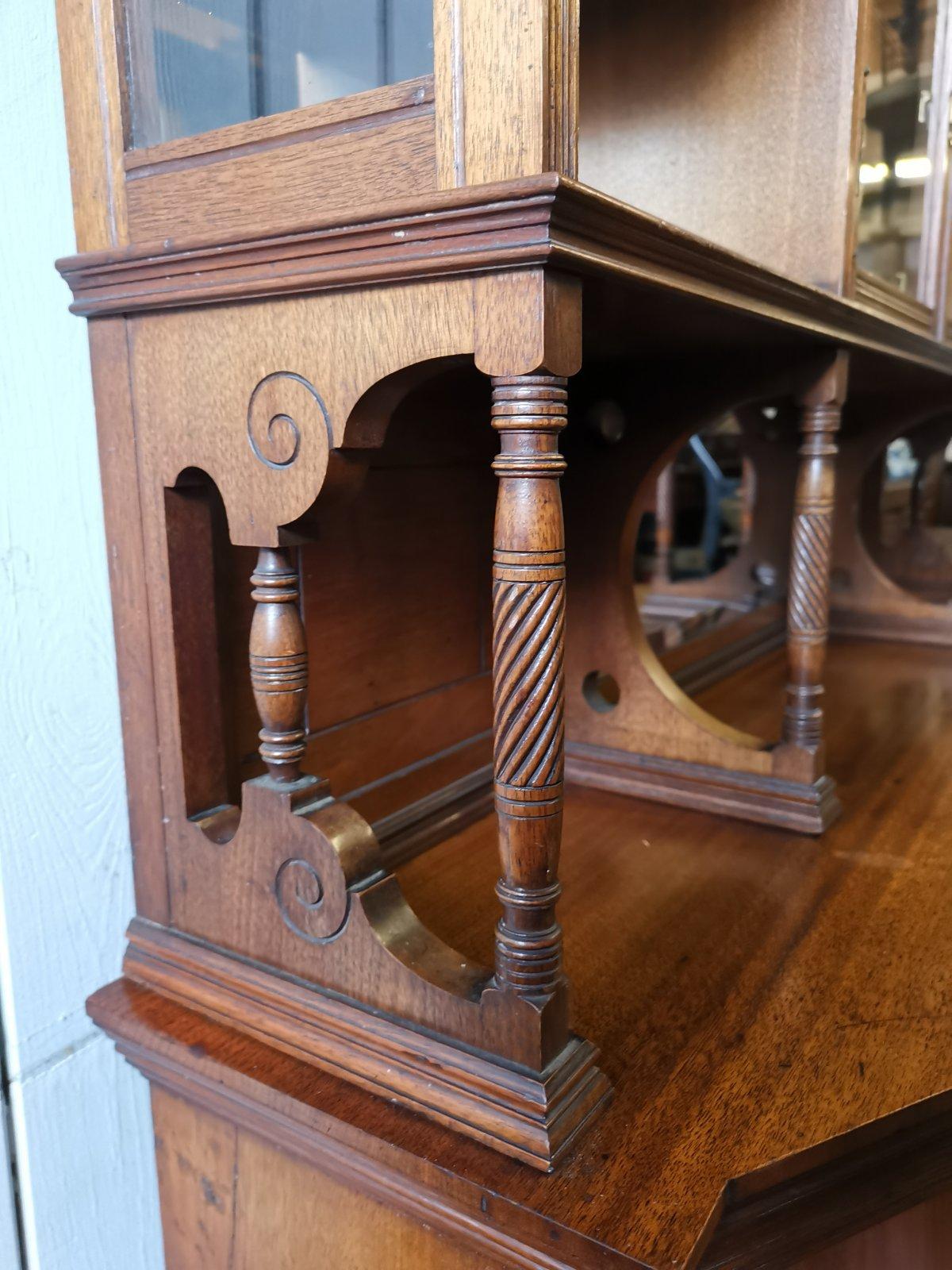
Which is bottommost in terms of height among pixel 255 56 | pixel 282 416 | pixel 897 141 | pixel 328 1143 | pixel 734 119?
pixel 328 1143

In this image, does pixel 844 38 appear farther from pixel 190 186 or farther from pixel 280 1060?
pixel 280 1060

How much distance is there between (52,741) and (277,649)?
282 mm

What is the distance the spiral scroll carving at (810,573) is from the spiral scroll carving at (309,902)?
77 cm

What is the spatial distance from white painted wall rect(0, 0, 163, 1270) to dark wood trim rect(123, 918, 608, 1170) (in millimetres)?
101

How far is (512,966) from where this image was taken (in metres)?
0.72

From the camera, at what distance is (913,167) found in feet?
5.98

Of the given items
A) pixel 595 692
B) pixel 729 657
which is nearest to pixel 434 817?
pixel 595 692

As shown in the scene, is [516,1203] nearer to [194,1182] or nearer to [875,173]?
[194,1182]

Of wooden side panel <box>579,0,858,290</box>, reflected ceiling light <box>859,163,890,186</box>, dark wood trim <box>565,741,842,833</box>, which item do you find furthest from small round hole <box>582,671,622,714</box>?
reflected ceiling light <box>859,163,890,186</box>

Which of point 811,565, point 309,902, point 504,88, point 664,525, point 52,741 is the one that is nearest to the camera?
point 504,88

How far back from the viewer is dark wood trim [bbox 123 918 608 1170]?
28.2 inches

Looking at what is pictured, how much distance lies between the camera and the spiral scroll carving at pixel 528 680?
0.68 metres

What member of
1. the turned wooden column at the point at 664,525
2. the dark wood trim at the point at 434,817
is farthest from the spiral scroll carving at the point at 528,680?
the turned wooden column at the point at 664,525

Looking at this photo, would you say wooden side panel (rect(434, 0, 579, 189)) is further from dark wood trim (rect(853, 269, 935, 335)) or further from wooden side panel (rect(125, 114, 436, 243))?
dark wood trim (rect(853, 269, 935, 335))
